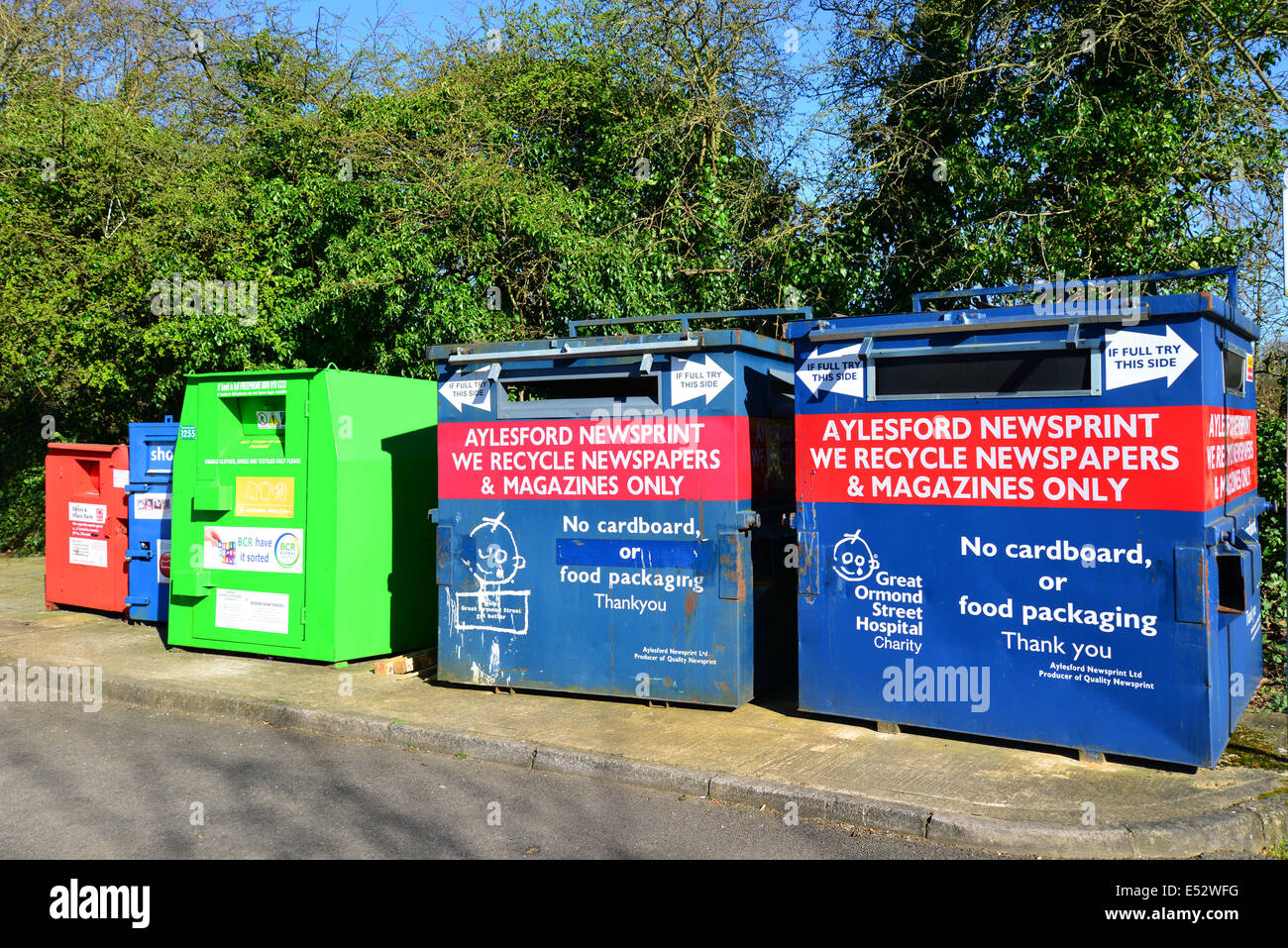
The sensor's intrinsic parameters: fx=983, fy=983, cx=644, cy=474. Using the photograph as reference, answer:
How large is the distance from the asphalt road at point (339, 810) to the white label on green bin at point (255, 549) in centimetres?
199

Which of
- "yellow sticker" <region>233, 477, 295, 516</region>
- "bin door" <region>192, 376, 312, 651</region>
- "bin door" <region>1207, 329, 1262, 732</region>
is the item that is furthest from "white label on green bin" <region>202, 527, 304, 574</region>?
"bin door" <region>1207, 329, 1262, 732</region>

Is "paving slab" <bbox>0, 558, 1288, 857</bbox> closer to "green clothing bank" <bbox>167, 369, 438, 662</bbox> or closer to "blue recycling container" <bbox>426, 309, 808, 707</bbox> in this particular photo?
"blue recycling container" <bbox>426, 309, 808, 707</bbox>

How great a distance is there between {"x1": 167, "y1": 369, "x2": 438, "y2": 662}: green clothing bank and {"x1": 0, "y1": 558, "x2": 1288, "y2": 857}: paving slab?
18.7 inches

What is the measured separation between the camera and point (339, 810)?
16.7 ft

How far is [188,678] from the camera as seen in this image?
25.6ft

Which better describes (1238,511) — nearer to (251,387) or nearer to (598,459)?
(598,459)

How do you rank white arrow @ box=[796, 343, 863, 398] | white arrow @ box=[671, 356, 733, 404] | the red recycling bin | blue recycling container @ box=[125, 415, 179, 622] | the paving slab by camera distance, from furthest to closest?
the red recycling bin → blue recycling container @ box=[125, 415, 179, 622] → white arrow @ box=[671, 356, 733, 404] → white arrow @ box=[796, 343, 863, 398] → the paving slab

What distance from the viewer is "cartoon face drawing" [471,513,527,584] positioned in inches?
277

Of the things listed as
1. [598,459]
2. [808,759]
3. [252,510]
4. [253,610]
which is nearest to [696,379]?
[598,459]

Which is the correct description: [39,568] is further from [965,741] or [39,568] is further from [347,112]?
[965,741]

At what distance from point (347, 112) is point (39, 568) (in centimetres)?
880

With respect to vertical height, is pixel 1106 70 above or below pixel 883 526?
above

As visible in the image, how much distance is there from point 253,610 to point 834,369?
17.9ft
